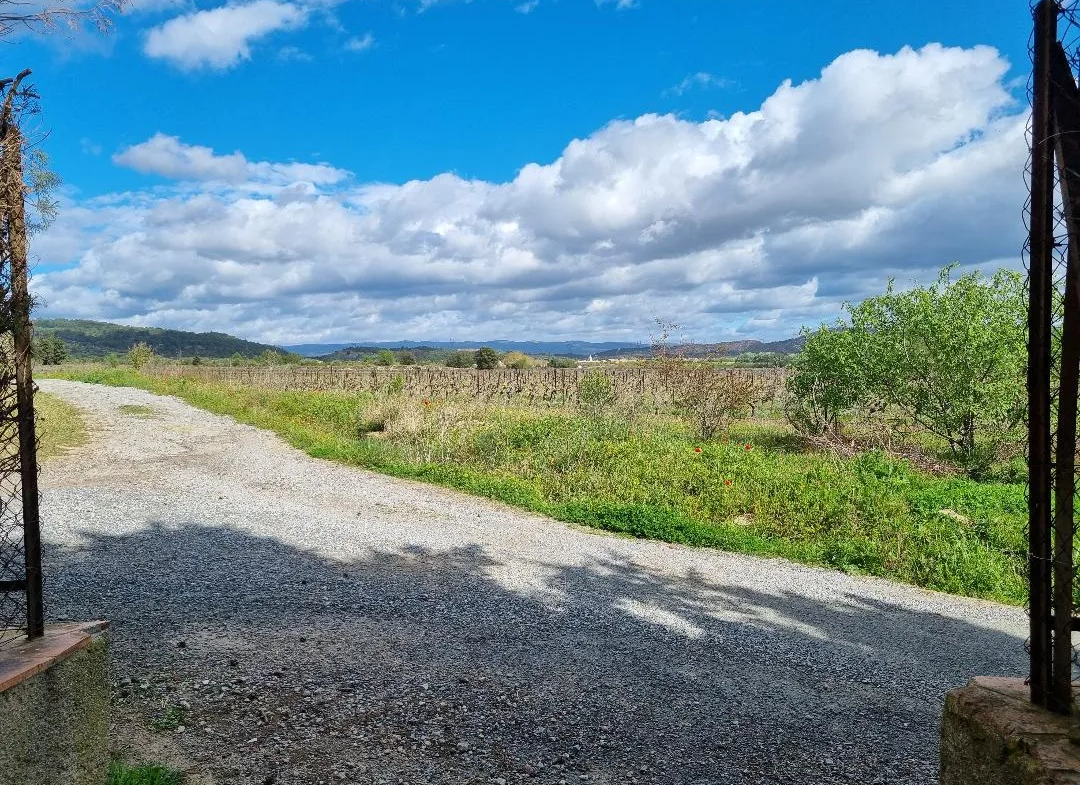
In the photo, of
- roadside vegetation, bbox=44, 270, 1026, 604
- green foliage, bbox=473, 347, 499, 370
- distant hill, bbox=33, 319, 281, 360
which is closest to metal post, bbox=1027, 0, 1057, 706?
roadside vegetation, bbox=44, 270, 1026, 604

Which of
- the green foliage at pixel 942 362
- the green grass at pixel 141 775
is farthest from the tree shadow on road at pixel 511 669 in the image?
the green foliage at pixel 942 362

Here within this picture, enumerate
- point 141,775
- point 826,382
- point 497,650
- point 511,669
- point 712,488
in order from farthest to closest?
point 826,382 → point 712,488 → point 497,650 → point 511,669 → point 141,775

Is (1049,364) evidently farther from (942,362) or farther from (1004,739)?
(942,362)

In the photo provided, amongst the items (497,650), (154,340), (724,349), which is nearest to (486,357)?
(724,349)

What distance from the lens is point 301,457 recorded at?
1291 cm

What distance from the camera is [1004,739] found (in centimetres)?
196

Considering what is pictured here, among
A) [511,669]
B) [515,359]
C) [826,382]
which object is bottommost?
[511,669]

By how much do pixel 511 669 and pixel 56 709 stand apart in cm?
248

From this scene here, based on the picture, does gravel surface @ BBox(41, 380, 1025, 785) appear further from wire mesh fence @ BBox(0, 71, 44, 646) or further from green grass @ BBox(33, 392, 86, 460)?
green grass @ BBox(33, 392, 86, 460)

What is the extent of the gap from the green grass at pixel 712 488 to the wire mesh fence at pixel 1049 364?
5.32m

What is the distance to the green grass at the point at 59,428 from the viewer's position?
1273 cm

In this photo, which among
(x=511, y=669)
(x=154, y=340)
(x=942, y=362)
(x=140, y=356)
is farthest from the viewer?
(x=154, y=340)

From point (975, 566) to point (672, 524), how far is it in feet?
10.4

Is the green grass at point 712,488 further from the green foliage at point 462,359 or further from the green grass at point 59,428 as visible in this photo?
the green foliage at point 462,359
